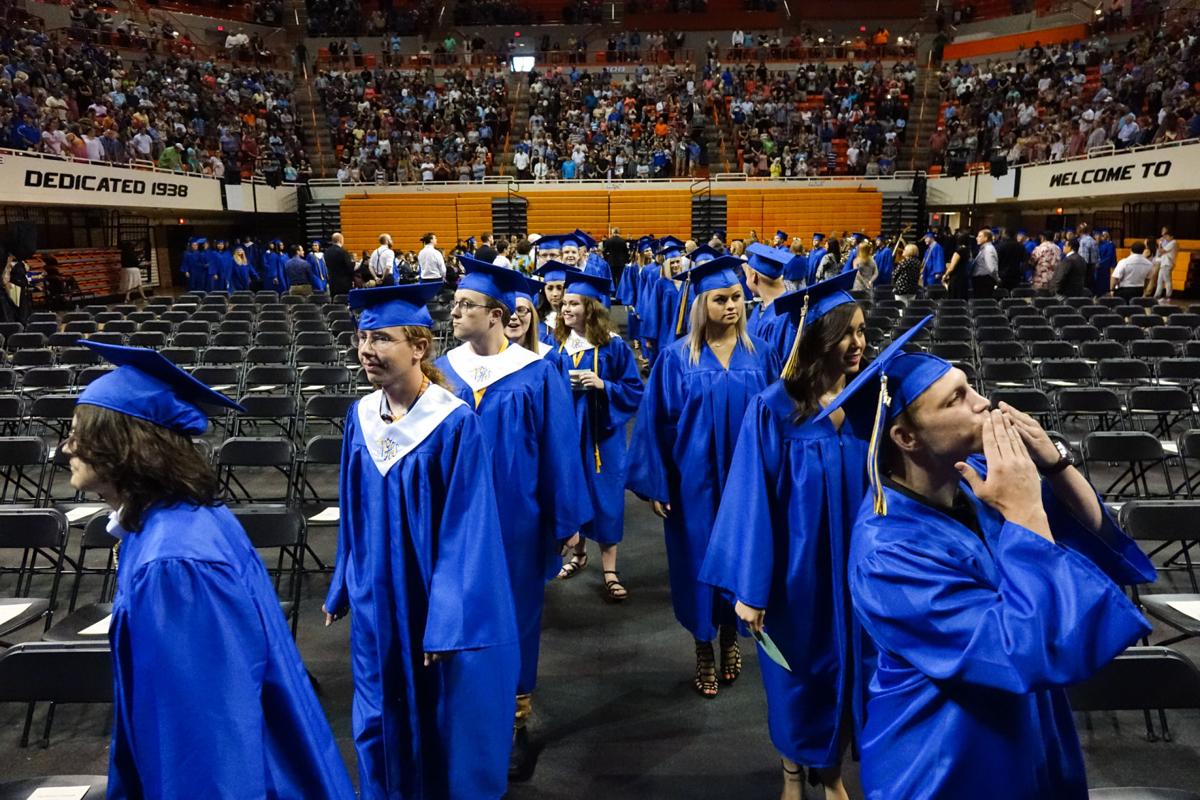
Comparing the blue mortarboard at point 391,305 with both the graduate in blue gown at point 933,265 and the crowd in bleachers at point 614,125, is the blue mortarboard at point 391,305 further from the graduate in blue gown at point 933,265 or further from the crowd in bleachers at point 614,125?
the crowd in bleachers at point 614,125

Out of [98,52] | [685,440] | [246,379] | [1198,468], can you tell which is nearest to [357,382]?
[246,379]

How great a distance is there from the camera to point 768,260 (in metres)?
4.84

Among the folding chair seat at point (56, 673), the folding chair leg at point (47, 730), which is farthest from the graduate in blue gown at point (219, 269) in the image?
the folding chair seat at point (56, 673)

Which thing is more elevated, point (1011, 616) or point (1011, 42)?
point (1011, 42)

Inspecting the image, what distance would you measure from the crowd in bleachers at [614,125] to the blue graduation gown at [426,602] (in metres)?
22.4

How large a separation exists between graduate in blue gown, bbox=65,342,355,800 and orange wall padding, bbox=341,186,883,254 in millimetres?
21524

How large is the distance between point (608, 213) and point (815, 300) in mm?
21064

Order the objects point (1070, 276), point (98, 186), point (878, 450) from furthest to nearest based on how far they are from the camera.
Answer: point (98, 186) < point (1070, 276) < point (878, 450)

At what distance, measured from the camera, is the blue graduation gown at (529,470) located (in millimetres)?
3211

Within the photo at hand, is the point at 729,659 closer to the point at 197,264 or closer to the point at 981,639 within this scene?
the point at 981,639

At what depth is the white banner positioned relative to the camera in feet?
47.3

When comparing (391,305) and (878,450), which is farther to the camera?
(391,305)

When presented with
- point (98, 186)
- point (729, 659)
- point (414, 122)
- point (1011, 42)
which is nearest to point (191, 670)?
point (729, 659)

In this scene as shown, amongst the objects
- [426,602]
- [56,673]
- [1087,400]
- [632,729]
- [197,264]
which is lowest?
[632,729]
